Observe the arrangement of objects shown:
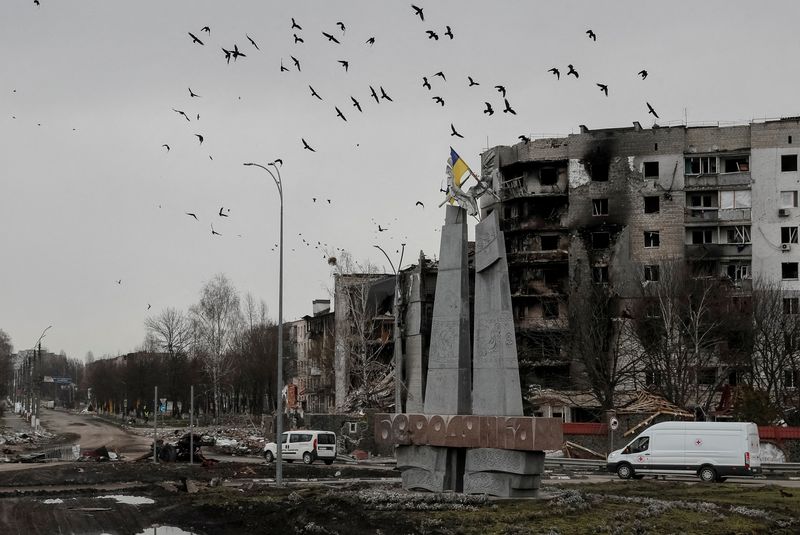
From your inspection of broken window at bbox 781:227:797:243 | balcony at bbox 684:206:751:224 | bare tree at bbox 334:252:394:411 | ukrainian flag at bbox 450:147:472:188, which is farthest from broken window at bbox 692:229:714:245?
ukrainian flag at bbox 450:147:472:188

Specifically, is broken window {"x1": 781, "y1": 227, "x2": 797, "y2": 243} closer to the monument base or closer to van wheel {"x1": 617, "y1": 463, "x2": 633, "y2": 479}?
van wheel {"x1": 617, "y1": 463, "x2": 633, "y2": 479}

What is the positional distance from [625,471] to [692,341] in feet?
82.5

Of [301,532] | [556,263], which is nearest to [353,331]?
[556,263]

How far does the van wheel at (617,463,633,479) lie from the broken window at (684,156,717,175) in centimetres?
4223

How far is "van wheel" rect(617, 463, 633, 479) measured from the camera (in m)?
41.3

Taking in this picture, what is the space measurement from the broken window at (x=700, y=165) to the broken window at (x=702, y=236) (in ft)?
13.8

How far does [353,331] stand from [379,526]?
213 feet

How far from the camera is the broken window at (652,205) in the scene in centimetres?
7962

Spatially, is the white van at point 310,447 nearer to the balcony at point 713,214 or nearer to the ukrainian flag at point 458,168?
the ukrainian flag at point 458,168

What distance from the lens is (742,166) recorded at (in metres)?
78.9

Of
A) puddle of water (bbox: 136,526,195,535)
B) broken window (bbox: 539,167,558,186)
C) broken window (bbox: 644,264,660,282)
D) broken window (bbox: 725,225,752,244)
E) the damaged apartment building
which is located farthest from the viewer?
broken window (bbox: 539,167,558,186)

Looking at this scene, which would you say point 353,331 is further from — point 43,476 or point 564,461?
point 43,476

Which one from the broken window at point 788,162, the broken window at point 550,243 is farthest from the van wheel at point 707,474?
the broken window at point 788,162

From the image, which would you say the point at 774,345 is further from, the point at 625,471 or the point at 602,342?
the point at 625,471
